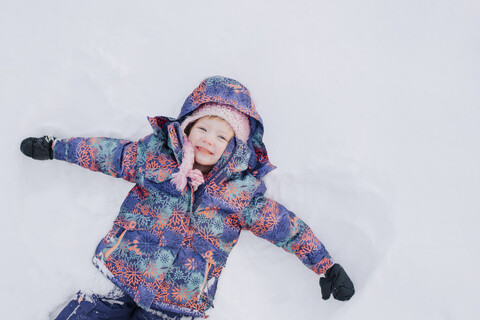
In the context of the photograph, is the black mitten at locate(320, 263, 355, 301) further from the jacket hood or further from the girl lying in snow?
the jacket hood

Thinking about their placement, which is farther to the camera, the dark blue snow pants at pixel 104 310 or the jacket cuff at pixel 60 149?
the jacket cuff at pixel 60 149

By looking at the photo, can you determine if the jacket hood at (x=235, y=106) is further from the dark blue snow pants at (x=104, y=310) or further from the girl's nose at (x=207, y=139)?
the dark blue snow pants at (x=104, y=310)

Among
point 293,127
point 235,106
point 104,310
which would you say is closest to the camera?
point 104,310

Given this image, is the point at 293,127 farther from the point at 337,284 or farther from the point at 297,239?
the point at 337,284

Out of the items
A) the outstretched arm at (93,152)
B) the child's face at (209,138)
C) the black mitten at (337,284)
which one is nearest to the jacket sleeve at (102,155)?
the outstretched arm at (93,152)

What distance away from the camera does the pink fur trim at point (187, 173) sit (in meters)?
1.85

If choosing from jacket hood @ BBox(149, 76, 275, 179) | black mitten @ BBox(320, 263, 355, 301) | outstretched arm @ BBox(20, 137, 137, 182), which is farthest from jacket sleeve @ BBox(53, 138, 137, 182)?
black mitten @ BBox(320, 263, 355, 301)

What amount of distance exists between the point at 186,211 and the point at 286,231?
0.52 m

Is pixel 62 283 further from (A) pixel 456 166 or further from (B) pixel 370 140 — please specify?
(A) pixel 456 166

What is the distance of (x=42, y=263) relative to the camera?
209cm

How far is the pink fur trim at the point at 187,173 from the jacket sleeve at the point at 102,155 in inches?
10.5

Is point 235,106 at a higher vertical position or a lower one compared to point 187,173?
higher

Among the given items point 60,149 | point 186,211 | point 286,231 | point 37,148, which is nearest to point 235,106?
point 186,211

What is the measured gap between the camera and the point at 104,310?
187 cm
